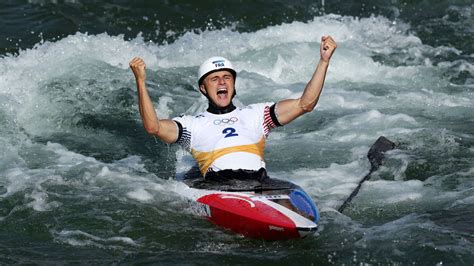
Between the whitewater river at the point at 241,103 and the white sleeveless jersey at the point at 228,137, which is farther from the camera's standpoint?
the white sleeveless jersey at the point at 228,137

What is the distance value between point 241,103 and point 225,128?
390 centimetres

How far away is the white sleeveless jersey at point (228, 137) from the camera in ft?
24.3

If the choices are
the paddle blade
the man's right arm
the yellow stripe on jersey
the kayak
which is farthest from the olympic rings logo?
the paddle blade

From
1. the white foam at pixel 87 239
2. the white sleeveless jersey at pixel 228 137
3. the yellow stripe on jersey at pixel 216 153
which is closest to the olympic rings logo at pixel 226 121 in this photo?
the white sleeveless jersey at pixel 228 137

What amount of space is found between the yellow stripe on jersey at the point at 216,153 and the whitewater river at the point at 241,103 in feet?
1.18

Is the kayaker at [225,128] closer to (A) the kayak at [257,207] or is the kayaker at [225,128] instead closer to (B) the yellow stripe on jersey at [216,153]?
(B) the yellow stripe on jersey at [216,153]

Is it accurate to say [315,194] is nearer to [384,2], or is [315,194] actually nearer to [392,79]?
[392,79]

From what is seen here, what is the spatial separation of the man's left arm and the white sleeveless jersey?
0.36 ft

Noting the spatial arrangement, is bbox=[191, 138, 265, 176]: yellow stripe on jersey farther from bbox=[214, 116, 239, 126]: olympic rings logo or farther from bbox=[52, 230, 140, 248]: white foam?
bbox=[52, 230, 140, 248]: white foam

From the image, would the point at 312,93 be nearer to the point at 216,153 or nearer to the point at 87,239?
the point at 216,153

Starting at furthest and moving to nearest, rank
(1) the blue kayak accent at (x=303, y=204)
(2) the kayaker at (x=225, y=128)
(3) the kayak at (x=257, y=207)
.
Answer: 1. (2) the kayaker at (x=225, y=128)
2. (1) the blue kayak accent at (x=303, y=204)
3. (3) the kayak at (x=257, y=207)

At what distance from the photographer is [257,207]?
6.79 meters

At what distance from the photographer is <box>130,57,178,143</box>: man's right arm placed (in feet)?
22.4

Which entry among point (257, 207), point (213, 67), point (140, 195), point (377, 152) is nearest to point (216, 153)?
point (213, 67)
